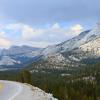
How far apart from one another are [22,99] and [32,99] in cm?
99

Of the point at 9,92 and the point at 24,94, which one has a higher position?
the point at 9,92

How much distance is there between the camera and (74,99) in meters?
118

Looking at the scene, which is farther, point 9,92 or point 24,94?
point 9,92

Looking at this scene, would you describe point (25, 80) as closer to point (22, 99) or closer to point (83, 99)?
point (83, 99)

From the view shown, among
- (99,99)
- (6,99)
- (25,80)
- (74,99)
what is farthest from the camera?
(99,99)

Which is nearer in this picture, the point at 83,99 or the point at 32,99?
the point at 32,99

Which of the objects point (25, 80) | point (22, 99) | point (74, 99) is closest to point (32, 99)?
Result: point (22, 99)

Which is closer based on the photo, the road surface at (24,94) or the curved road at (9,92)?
the road surface at (24,94)

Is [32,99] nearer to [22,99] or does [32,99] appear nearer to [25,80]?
[22,99]

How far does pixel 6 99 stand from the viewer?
36031 mm

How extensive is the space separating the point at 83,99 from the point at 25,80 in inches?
994

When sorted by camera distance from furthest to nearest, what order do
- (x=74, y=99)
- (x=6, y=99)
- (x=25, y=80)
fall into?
(x=74, y=99)
(x=25, y=80)
(x=6, y=99)

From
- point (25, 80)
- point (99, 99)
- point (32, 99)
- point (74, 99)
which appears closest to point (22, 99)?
point (32, 99)

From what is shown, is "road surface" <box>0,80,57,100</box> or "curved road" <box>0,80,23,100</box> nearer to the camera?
"road surface" <box>0,80,57,100</box>
